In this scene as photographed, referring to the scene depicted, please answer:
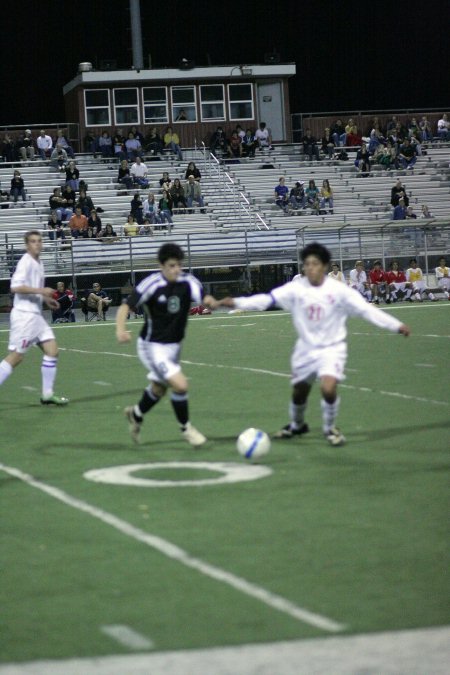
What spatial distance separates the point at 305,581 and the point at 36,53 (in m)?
50.8

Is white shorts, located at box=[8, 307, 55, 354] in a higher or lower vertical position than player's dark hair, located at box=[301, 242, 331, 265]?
lower

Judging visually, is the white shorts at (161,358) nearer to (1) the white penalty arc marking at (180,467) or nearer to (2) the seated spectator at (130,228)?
(1) the white penalty arc marking at (180,467)

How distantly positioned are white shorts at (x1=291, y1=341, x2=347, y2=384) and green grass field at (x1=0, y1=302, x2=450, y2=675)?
0.62 metres

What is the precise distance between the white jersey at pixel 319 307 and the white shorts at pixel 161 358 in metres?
0.70

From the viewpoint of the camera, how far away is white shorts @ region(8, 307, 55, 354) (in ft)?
45.3

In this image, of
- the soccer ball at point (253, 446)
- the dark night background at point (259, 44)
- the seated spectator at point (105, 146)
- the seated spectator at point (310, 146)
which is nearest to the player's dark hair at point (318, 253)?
the soccer ball at point (253, 446)

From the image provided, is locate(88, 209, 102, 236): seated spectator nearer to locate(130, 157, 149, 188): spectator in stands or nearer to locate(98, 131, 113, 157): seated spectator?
locate(130, 157, 149, 188): spectator in stands

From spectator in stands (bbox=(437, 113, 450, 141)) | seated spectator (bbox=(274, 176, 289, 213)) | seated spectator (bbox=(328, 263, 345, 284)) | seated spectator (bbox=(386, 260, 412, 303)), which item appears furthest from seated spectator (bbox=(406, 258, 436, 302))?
spectator in stands (bbox=(437, 113, 450, 141))

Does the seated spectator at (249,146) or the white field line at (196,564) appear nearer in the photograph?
the white field line at (196,564)

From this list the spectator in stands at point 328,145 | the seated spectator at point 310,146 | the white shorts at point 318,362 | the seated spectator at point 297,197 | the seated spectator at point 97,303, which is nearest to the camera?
the white shorts at point 318,362

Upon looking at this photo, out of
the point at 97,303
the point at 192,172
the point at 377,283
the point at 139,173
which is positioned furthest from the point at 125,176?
the point at 377,283

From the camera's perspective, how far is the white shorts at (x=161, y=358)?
10.4 metres

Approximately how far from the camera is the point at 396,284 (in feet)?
122

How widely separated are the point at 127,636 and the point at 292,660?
81 centimetres
